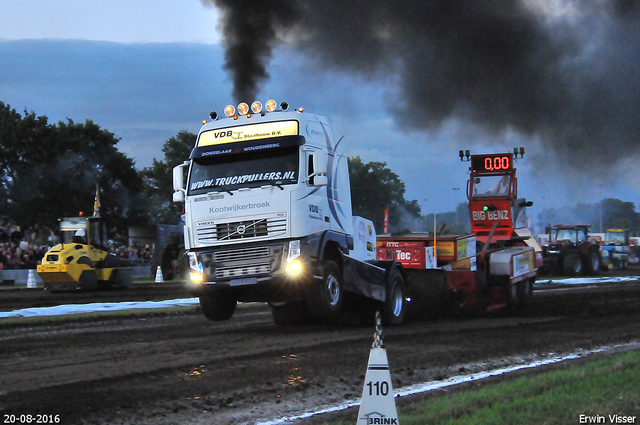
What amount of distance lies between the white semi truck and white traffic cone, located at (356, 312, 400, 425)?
6.06m

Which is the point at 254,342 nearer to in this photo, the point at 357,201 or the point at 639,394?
the point at 357,201

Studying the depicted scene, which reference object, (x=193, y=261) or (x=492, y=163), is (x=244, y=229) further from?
(x=492, y=163)

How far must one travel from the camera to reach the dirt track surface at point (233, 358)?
6254 mm

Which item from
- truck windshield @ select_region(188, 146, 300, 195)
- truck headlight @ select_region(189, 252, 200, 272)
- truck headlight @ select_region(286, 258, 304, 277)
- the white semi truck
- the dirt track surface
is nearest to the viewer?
the dirt track surface

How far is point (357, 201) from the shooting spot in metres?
13.9

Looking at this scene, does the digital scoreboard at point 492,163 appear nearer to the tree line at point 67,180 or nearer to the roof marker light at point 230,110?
the roof marker light at point 230,110

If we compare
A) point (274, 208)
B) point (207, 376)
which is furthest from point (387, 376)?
point (274, 208)

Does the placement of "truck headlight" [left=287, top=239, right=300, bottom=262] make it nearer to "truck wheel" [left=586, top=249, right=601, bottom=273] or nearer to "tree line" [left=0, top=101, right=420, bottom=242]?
"truck wheel" [left=586, top=249, right=601, bottom=273]

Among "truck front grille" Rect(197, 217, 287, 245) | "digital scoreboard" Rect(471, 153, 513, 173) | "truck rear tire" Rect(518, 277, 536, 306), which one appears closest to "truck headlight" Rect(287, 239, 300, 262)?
"truck front grille" Rect(197, 217, 287, 245)

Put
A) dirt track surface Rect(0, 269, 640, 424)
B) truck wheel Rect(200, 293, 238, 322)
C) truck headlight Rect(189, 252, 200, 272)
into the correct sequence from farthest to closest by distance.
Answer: truck wheel Rect(200, 293, 238, 322) < truck headlight Rect(189, 252, 200, 272) < dirt track surface Rect(0, 269, 640, 424)

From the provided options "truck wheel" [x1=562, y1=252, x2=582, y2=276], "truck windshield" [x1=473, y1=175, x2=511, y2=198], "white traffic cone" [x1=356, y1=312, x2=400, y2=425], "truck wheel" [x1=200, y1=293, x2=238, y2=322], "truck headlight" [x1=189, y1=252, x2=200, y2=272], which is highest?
"truck windshield" [x1=473, y1=175, x2=511, y2=198]

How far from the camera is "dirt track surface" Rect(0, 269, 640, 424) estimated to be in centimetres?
625

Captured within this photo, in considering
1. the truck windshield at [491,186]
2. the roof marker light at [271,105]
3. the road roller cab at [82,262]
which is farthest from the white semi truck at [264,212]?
the road roller cab at [82,262]

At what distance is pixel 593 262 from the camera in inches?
1284
